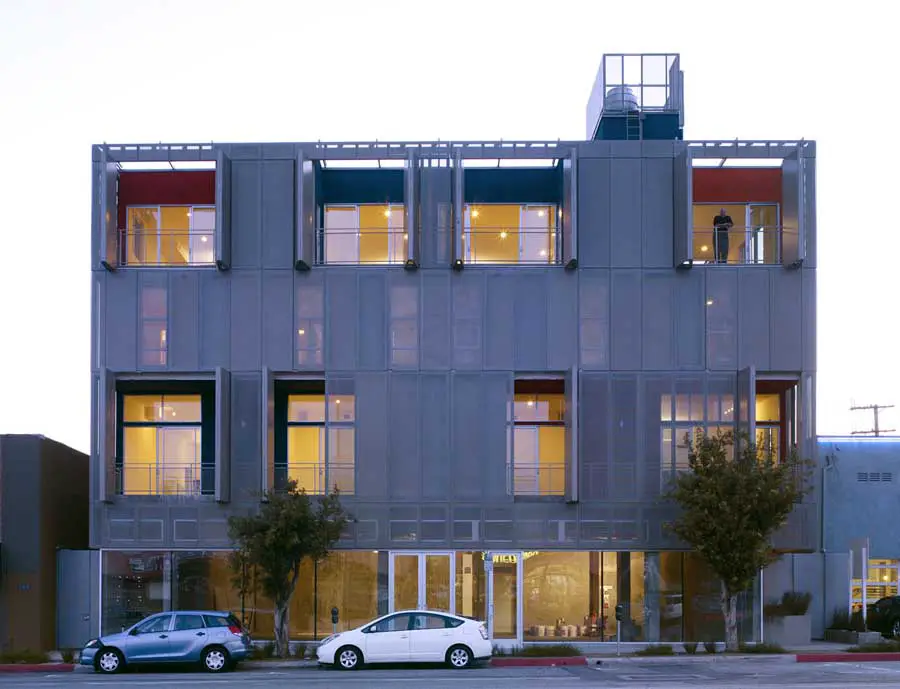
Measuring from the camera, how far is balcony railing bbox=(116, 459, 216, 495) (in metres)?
30.4

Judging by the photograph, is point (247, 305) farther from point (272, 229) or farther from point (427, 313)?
point (427, 313)

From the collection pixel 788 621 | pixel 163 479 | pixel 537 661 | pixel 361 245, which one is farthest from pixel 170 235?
pixel 788 621

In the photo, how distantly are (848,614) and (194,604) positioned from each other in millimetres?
18778

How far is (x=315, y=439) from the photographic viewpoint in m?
31.3

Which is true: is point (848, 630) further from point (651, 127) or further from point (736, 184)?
point (651, 127)

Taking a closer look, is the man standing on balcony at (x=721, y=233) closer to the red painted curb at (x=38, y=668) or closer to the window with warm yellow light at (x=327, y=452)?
the window with warm yellow light at (x=327, y=452)

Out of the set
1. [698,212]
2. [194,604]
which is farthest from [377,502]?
[698,212]

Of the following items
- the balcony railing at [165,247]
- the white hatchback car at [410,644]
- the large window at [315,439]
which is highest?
the balcony railing at [165,247]

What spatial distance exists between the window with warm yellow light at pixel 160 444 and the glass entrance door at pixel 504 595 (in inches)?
340

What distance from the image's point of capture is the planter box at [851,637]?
2869 cm

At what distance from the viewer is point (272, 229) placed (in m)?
30.6

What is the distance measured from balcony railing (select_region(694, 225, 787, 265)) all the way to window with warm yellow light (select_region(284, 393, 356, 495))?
11.1 metres

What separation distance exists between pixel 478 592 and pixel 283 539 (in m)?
5.95

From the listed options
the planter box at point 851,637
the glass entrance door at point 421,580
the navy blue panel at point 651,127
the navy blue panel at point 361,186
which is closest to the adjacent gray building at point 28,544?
the glass entrance door at point 421,580
